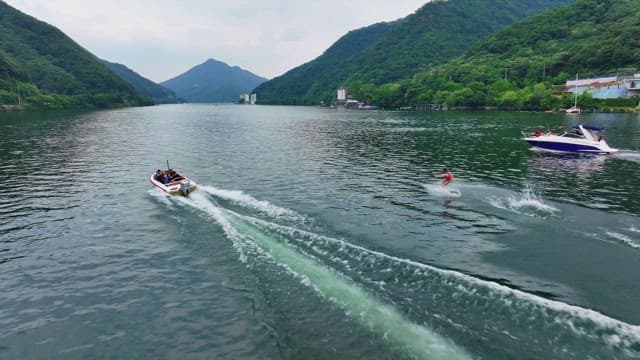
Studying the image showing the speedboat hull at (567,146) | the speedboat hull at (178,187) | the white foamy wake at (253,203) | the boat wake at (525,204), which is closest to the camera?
the boat wake at (525,204)

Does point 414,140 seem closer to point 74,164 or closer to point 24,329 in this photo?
point 74,164

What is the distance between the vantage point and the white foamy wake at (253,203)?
126 ft

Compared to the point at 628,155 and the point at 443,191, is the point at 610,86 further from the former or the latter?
the point at 443,191

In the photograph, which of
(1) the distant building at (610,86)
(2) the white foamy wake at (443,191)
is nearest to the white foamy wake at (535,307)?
(2) the white foamy wake at (443,191)

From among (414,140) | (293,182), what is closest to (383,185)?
(293,182)

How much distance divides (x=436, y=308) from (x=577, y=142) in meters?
65.9

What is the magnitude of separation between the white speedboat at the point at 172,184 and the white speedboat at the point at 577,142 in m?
63.8

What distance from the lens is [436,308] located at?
72.4ft

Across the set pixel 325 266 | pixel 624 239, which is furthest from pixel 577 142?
pixel 325 266

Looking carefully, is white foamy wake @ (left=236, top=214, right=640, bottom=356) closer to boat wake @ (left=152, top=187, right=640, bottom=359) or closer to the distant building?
boat wake @ (left=152, top=187, right=640, bottom=359)

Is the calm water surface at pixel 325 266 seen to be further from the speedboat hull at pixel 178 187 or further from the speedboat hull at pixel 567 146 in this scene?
the speedboat hull at pixel 567 146

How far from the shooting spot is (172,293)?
24.7 metres

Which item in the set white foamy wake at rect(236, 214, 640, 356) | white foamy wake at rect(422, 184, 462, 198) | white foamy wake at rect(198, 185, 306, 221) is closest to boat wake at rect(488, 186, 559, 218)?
white foamy wake at rect(422, 184, 462, 198)

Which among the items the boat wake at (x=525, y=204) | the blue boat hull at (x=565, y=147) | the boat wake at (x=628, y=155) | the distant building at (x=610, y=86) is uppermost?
the distant building at (x=610, y=86)
